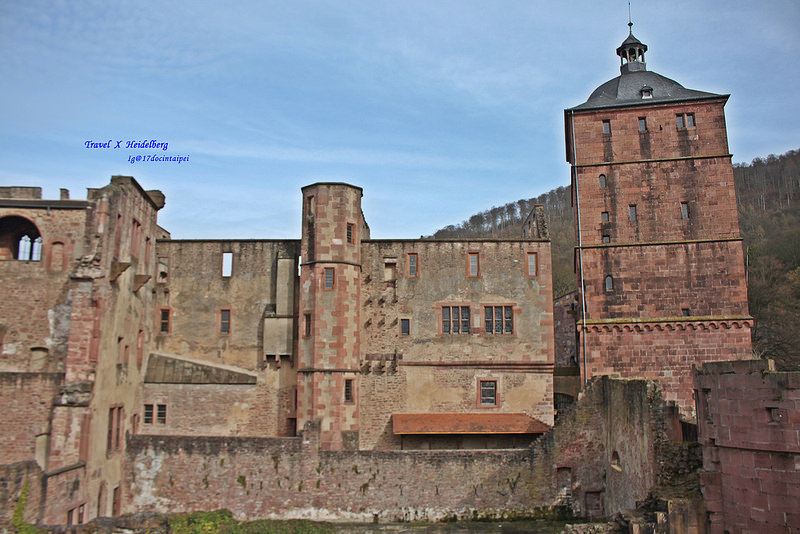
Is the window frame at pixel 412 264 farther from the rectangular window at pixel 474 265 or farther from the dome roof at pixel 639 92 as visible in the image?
the dome roof at pixel 639 92

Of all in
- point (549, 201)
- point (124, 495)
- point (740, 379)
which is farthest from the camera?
point (549, 201)

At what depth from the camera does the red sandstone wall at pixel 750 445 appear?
1286 cm

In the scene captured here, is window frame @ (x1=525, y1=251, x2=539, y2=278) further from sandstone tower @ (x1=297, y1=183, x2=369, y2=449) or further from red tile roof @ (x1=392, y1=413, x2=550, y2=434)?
sandstone tower @ (x1=297, y1=183, x2=369, y2=449)

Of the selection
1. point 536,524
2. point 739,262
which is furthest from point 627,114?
point 536,524

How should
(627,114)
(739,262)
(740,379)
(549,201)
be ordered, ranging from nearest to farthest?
(740,379), (739,262), (627,114), (549,201)

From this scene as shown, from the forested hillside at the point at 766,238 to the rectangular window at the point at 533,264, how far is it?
24.4 m

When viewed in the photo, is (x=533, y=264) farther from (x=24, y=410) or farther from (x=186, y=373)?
(x=24, y=410)

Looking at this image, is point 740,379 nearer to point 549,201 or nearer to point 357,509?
point 357,509

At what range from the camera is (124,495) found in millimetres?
24594

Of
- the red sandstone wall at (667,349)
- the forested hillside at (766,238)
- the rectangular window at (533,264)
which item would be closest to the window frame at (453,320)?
the rectangular window at (533,264)

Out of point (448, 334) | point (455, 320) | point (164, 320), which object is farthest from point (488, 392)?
point (164, 320)

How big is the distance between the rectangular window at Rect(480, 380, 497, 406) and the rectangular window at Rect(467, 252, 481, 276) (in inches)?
186

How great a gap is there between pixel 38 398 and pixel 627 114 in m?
27.3

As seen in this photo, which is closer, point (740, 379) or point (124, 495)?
point (740, 379)
